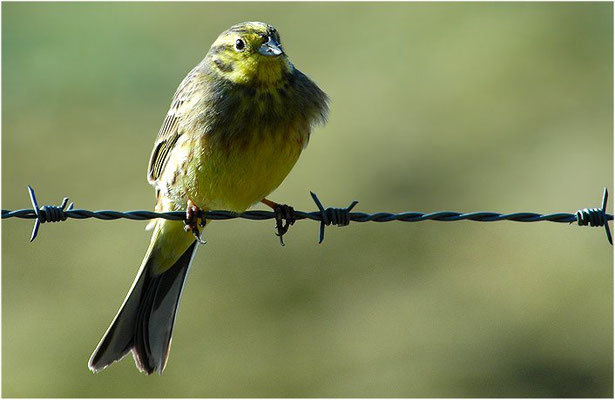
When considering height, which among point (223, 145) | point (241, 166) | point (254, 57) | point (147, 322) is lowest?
point (147, 322)

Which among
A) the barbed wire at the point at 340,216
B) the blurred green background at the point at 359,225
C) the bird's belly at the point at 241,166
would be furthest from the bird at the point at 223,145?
the blurred green background at the point at 359,225

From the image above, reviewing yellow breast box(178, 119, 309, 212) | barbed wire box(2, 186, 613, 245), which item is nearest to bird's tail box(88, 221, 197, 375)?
yellow breast box(178, 119, 309, 212)

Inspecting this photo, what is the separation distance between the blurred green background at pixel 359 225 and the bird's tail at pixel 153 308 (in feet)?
13.1

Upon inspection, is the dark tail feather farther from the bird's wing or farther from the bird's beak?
the bird's beak

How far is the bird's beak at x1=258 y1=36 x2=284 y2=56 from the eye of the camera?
20.6ft

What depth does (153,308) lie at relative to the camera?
22.2ft

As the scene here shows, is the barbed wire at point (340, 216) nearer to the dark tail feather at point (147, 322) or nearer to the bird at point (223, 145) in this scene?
the bird at point (223, 145)

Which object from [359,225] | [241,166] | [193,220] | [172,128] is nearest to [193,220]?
[193,220]

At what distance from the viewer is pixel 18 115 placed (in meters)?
16.1

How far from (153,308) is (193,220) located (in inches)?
28.5

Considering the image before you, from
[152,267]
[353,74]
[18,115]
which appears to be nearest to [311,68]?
[353,74]

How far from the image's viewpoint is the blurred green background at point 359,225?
11.4 m

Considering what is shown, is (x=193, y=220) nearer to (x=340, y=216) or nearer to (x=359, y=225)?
(x=340, y=216)

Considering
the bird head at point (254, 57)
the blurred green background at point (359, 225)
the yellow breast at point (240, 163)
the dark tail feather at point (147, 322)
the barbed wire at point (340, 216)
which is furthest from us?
the blurred green background at point (359, 225)
